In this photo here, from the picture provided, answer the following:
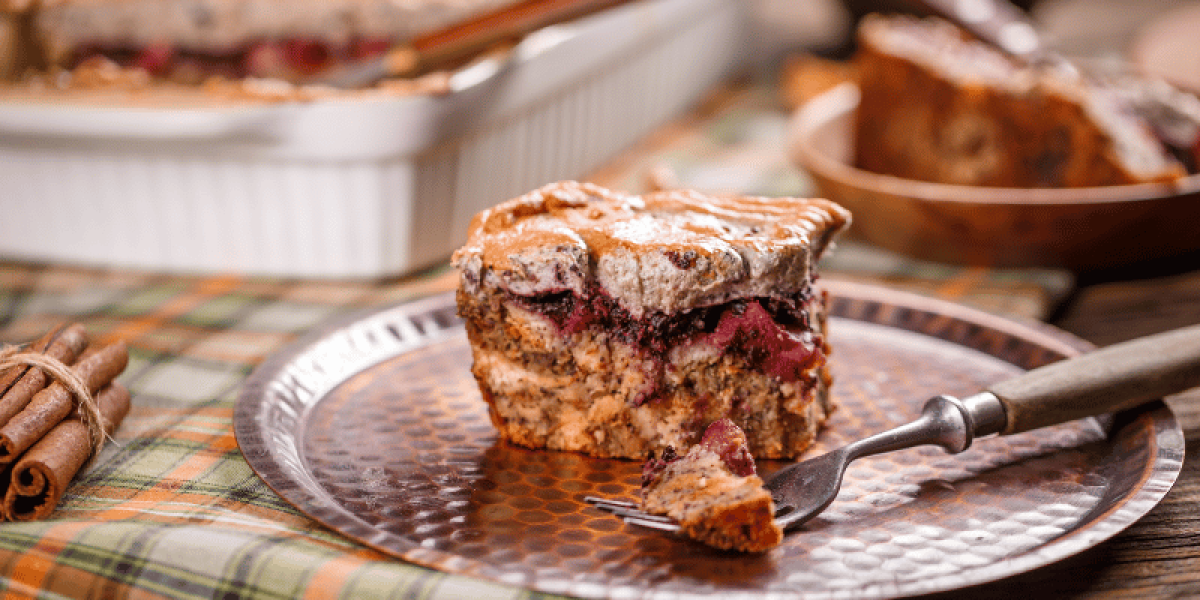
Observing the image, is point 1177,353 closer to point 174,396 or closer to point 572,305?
point 572,305

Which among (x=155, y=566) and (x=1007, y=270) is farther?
(x=1007, y=270)

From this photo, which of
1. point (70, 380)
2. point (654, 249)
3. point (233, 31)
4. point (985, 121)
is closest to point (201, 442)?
point (70, 380)

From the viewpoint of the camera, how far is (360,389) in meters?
1.96

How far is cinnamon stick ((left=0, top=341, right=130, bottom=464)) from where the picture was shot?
1.52 metres

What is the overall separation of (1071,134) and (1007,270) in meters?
0.40

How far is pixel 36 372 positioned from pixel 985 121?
236 centimetres

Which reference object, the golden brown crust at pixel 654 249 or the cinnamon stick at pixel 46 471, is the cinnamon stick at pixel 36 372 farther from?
the golden brown crust at pixel 654 249

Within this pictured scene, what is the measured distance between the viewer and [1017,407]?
164 centimetres

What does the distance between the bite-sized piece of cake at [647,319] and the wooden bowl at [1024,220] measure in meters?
0.91

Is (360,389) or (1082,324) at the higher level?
(360,389)

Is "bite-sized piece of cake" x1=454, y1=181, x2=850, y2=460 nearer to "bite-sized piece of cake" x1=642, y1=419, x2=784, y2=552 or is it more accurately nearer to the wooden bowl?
"bite-sized piece of cake" x1=642, y1=419, x2=784, y2=552

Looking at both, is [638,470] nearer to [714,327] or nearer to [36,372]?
[714,327]

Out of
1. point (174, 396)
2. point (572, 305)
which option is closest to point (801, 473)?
point (572, 305)

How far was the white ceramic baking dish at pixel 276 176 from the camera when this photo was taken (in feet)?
7.93
